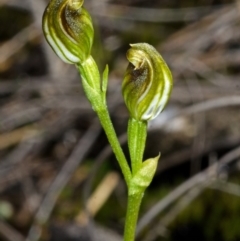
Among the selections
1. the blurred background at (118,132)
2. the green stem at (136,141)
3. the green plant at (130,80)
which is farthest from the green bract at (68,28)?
the blurred background at (118,132)

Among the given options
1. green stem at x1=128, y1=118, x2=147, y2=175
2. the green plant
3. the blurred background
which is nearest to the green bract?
the green plant

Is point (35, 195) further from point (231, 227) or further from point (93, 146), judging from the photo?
point (231, 227)

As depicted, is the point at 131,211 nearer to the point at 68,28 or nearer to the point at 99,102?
Result: the point at 99,102

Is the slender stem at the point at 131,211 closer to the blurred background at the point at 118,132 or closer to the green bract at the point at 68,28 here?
the green bract at the point at 68,28

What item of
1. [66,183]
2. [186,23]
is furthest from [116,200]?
[186,23]

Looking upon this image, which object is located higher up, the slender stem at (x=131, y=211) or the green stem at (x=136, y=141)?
the green stem at (x=136, y=141)
